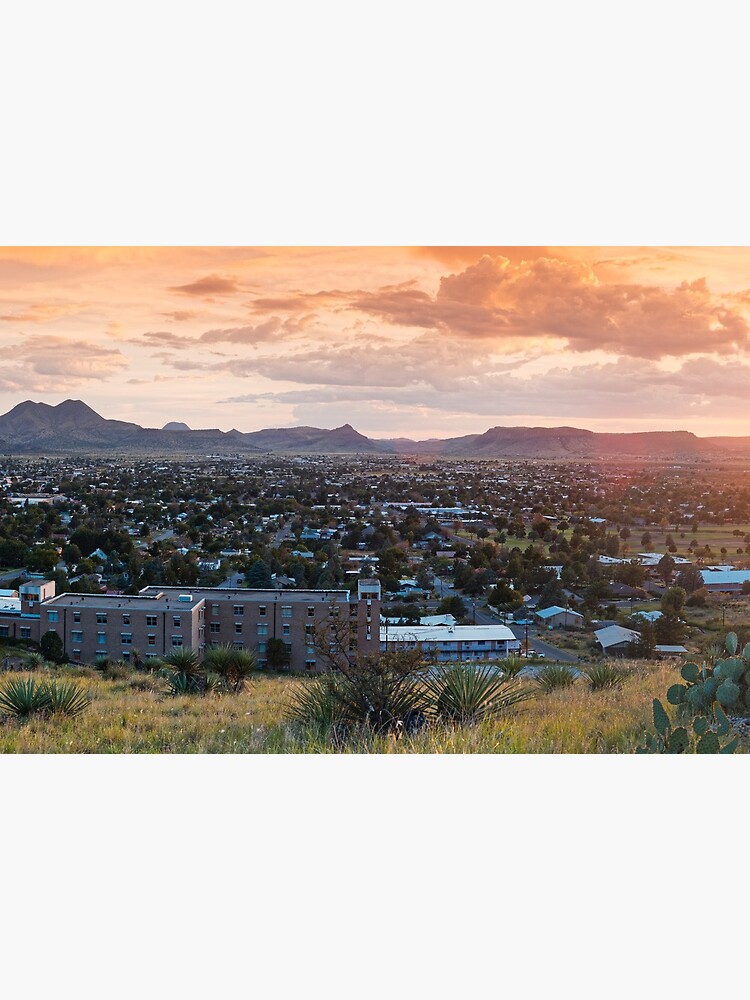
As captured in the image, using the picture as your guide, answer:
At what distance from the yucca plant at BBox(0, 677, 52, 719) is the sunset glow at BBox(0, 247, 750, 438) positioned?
1.83 m

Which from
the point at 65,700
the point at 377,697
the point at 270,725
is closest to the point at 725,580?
the point at 377,697

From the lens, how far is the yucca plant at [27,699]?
4812 millimetres

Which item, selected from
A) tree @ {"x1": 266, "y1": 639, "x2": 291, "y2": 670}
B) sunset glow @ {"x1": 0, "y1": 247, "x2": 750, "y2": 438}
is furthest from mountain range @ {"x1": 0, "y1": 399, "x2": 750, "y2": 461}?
tree @ {"x1": 266, "y1": 639, "x2": 291, "y2": 670}

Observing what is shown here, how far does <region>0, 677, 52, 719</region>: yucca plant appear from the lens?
189 inches

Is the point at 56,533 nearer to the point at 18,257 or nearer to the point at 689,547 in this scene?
the point at 18,257

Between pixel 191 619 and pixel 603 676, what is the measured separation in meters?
2.58

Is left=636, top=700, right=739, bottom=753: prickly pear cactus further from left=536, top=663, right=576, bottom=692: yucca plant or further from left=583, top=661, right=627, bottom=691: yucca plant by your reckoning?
left=536, top=663, right=576, bottom=692: yucca plant

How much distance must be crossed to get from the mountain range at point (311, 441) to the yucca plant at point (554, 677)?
4.61 ft

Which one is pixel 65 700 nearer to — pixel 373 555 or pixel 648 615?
pixel 373 555

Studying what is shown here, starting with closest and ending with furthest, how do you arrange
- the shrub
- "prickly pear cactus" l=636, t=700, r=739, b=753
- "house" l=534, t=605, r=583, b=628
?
"prickly pear cactus" l=636, t=700, r=739, b=753 < the shrub < "house" l=534, t=605, r=583, b=628

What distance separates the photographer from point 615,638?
525 cm

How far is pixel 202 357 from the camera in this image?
5391mm

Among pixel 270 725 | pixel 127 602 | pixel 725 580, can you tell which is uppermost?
pixel 725 580
